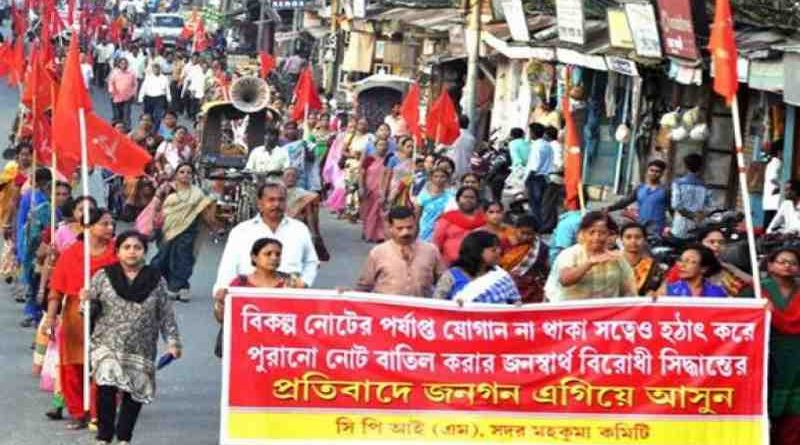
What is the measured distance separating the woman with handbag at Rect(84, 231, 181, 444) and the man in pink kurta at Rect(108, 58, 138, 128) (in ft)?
89.6

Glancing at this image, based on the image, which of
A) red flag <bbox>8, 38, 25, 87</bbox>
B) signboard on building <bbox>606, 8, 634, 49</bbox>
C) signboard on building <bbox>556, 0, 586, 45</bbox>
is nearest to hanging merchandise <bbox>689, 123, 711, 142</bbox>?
signboard on building <bbox>606, 8, 634, 49</bbox>

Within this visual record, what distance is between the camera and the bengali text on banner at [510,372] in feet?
35.1

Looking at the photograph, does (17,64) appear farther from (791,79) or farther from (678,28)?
(791,79)

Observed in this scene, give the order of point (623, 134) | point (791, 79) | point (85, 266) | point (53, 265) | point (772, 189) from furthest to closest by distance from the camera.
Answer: point (623, 134) < point (772, 189) < point (791, 79) < point (53, 265) < point (85, 266)

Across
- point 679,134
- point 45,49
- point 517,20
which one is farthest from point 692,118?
point 45,49

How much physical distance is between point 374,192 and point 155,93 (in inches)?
613

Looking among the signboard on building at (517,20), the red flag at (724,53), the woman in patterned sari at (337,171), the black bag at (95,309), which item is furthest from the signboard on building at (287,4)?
the red flag at (724,53)

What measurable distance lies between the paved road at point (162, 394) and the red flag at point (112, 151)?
4.50 ft

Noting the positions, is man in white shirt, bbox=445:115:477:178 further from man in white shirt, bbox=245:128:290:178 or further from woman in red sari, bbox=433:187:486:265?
woman in red sari, bbox=433:187:486:265

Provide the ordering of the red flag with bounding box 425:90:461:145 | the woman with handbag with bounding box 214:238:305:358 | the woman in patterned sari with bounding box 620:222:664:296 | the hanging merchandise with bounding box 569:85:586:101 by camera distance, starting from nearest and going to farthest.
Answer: the woman with handbag with bounding box 214:238:305:358
the woman in patterned sari with bounding box 620:222:664:296
the red flag with bounding box 425:90:461:145
the hanging merchandise with bounding box 569:85:586:101

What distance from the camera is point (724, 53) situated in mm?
11312

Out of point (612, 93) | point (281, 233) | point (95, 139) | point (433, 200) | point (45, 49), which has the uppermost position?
point (45, 49)

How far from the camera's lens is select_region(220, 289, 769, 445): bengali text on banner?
1069 centimetres

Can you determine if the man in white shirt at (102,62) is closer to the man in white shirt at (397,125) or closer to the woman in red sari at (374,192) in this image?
the man in white shirt at (397,125)
